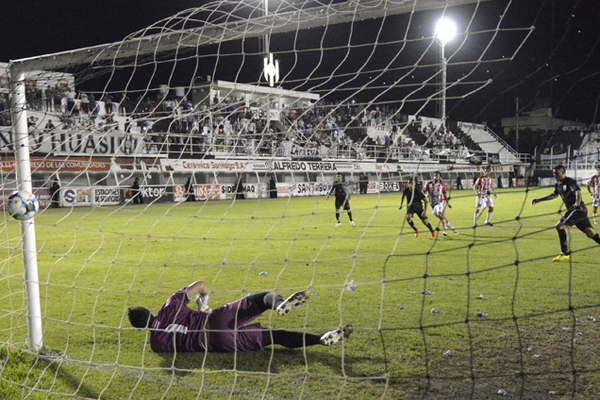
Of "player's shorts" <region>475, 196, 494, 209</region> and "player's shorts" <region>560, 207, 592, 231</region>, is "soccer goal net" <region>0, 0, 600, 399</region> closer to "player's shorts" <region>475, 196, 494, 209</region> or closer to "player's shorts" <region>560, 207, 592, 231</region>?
"player's shorts" <region>560, 207, 592, 231</region>

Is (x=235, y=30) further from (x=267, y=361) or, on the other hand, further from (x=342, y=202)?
(x=342, y=202)

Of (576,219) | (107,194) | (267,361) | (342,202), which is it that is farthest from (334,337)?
(107,194)

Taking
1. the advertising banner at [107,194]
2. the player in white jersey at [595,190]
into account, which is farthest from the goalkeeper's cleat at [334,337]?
the advertising banner at [107,194]

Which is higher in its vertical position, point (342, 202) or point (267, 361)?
point (342, 202)

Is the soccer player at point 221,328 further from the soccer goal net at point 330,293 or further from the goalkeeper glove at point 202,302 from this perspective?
the goalkeeper glove at point 202,302

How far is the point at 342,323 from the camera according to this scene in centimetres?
580

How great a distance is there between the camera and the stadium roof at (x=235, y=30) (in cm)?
409

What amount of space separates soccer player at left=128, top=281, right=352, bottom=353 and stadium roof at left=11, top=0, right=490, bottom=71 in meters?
2.31

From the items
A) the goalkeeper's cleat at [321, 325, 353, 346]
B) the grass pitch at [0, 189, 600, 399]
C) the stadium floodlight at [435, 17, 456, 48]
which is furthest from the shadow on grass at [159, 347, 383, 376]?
the stadium floodlight at [435, 17, 456, 48]

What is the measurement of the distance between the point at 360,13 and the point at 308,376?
9.74ft

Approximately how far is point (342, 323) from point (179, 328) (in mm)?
1846

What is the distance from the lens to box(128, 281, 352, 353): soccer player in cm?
478

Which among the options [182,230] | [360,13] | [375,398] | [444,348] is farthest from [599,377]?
[182,230]

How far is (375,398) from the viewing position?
154 inches
